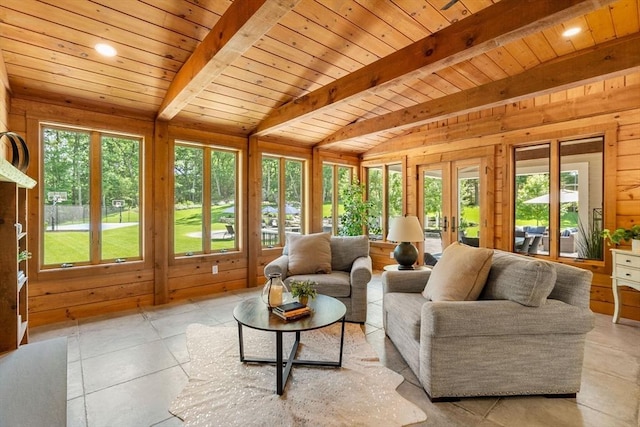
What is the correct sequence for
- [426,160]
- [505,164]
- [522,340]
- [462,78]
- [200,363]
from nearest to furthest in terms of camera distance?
[522,340] → [200,363] → [462,78] → [505,164] → [426,160]

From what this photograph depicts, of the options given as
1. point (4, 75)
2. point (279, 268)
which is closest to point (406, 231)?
point (279, 268)

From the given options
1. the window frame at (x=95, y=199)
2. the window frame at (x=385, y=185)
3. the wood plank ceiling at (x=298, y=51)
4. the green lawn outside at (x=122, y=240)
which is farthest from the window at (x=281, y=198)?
the window frame at (x=95, y=199)

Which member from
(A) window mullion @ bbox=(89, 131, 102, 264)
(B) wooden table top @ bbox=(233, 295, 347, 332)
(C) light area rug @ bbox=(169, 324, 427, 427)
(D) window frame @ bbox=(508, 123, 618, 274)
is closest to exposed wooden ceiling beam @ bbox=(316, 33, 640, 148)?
(D) window frame @ bbox=(508, 123, 618, 274)

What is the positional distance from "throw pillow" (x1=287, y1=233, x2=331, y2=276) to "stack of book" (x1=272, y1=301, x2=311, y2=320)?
1.17m

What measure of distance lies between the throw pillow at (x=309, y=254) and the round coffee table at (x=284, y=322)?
880mm

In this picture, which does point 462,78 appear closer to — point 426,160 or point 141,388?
point 426,160

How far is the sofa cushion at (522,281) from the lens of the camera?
6.10ft

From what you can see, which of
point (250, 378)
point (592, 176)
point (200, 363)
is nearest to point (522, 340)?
point (250, 378)

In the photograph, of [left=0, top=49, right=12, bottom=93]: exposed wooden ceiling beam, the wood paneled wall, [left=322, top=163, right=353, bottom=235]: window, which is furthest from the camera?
[left=322, top=163, right=353, bottom=235]: window

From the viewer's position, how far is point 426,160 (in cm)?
503

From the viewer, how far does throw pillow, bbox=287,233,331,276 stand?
133 inches

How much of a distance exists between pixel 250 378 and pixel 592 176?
426 cm

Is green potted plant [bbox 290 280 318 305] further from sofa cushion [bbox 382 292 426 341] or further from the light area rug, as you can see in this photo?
sofa cushion [bbox 382 292 426 341]

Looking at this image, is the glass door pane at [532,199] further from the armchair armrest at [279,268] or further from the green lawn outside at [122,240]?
the green lawn outside at [122,240]
